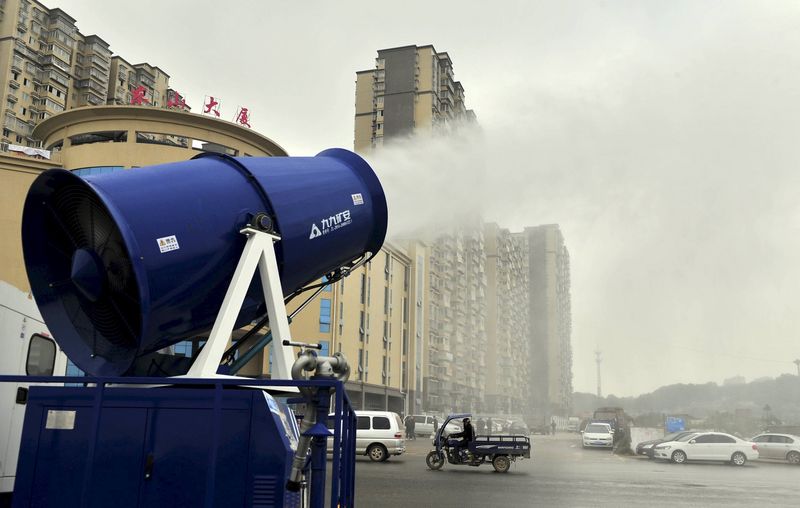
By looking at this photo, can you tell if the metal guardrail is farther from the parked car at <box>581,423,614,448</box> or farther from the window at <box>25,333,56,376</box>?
the parked car at <box>581,423,614,448</box>

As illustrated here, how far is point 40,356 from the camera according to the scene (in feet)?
23.0

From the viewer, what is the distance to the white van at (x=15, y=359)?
20.6 feet

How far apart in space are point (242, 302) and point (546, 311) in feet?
388

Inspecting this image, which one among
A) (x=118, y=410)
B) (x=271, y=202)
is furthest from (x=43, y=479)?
(x=271, y=202)

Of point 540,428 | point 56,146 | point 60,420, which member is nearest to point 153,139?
point 56,146

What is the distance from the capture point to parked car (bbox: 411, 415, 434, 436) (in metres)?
54.9

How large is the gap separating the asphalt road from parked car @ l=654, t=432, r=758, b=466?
187 centimetres

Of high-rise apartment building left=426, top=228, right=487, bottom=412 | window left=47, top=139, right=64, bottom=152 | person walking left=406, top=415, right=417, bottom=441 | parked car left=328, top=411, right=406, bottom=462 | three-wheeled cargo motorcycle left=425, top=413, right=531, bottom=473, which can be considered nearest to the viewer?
three-wheeled cargo motorcycle left=425, top=413, right=531, bottom=473

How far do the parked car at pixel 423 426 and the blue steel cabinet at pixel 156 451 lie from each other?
50.9 m

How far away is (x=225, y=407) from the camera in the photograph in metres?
4.97

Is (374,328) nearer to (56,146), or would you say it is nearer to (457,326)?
(457,326)

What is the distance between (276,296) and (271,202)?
912mm

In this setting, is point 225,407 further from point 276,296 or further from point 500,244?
point 500,244

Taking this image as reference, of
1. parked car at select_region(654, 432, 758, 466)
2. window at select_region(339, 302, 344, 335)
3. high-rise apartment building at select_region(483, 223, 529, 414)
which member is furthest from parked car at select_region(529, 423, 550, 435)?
parked car at select_region(654, 432, 758, 466)
